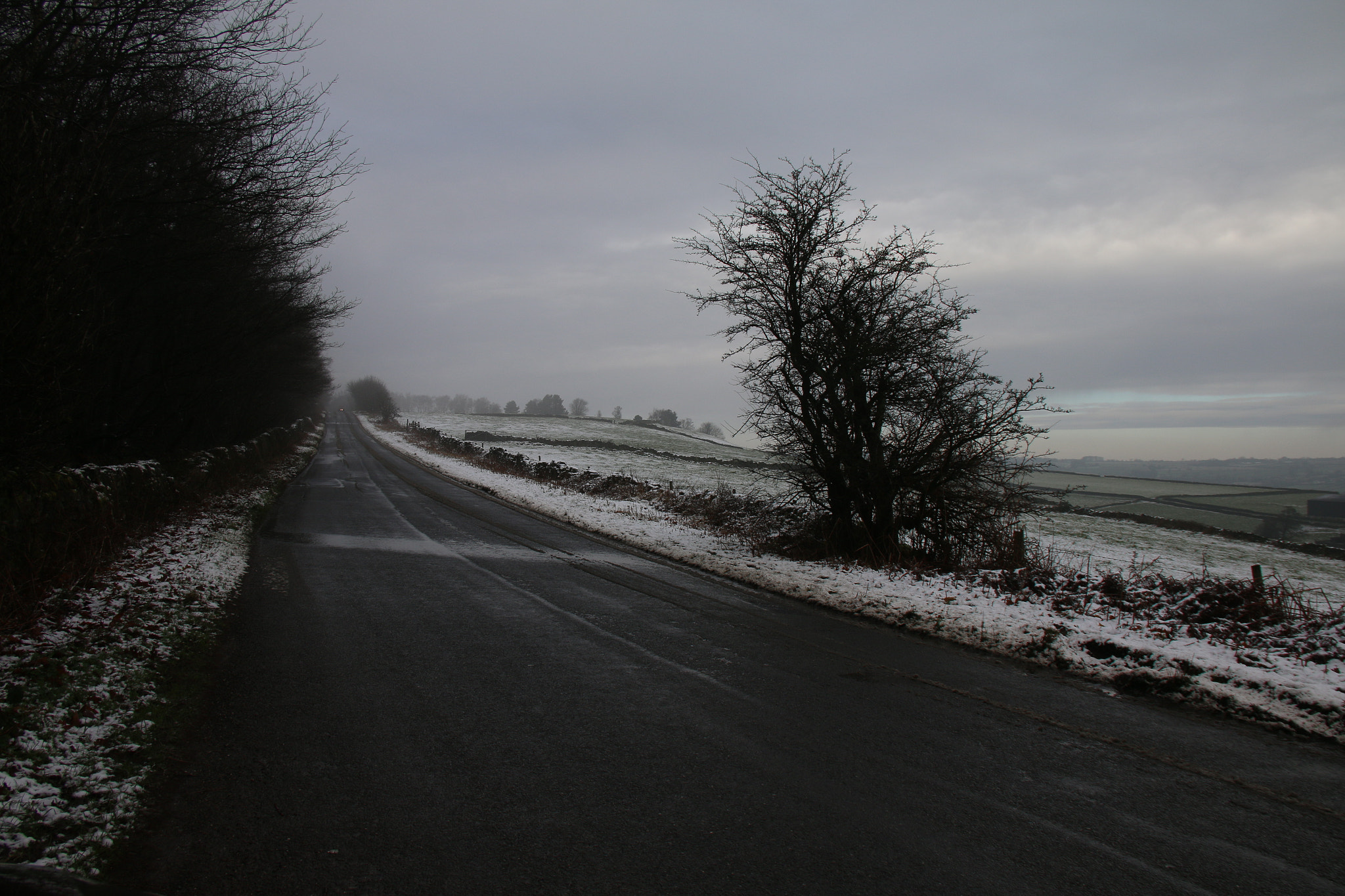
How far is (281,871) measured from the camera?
9.56 feet

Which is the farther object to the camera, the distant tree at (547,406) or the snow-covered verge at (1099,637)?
the distant tree at (547,406)

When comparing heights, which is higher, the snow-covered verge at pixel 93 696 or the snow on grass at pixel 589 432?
the snow on grass at pixel 589 432

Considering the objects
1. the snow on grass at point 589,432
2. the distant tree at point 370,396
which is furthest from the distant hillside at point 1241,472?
the distant tree at point 370,396

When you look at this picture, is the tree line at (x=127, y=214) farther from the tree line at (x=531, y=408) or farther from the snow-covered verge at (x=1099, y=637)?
the tree line at (x=531, y=408)

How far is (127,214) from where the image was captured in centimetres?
986

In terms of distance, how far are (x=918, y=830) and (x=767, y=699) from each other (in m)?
1.83

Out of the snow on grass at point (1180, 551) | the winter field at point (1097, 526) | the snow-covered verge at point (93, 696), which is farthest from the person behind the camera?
the snow on grass at point (1180, 551)

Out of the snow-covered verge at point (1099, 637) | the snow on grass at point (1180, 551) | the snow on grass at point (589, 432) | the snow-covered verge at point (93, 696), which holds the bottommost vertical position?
the snow on grass at point (1180, 551)

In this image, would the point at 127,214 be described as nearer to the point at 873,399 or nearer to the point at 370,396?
the point at 873,399

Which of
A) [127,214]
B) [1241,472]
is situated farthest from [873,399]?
[1241,472]

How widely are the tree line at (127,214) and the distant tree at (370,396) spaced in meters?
107

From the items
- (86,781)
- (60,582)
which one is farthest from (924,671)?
(60,582)

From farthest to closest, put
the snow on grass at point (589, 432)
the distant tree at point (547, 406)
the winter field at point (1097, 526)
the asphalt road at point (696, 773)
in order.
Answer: the distant tree at point (547, 406)
the snow on grass at point (589, 432)
the winter field at point (1097, 526)
the asphalt road at point (696, 773)

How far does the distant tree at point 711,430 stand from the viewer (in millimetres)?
105550
